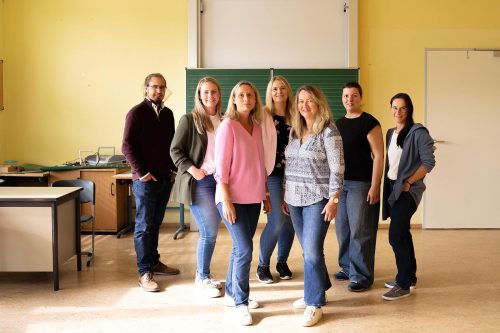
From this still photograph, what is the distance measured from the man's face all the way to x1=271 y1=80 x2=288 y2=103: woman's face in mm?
866

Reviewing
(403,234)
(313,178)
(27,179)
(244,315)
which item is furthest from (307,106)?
(27,179)

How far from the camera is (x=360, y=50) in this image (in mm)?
5820

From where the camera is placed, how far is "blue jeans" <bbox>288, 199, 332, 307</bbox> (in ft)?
8.90

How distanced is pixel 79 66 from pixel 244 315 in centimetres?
424

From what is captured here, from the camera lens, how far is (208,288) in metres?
3.37

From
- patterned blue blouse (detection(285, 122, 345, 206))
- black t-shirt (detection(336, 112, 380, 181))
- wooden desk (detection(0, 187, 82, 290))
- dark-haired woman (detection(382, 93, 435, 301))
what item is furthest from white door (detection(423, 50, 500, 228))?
wooden desk (detection(0, 187, 82, 290))

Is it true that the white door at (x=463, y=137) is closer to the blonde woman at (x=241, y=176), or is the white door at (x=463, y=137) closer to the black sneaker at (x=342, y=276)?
the black sneaker at (x=342, y=276)

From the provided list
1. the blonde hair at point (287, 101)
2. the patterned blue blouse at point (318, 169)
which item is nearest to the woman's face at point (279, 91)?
the blonde hair at point (287, 101)

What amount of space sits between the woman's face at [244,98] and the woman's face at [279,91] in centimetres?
50

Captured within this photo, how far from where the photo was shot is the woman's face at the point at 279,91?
326 cm

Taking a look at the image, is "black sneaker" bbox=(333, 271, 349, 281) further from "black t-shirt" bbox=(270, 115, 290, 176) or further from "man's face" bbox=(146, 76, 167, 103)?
"man's face" bbox=(146, 76, 167, 103)

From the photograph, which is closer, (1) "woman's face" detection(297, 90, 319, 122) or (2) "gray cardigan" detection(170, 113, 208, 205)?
(1) "woman's face" detection(297, 90, 319, 122)

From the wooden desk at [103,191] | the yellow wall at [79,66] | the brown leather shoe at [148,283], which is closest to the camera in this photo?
the brown leather shoe at [148,283]

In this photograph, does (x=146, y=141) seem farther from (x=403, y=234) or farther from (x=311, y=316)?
(x=403, y=234)
